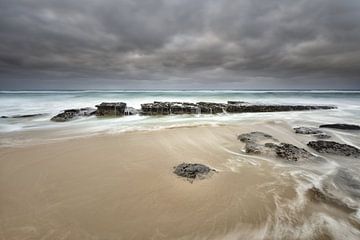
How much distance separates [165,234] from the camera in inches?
96.8

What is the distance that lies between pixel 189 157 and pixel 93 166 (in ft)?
7.50

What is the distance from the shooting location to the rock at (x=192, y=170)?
3932 millimetres

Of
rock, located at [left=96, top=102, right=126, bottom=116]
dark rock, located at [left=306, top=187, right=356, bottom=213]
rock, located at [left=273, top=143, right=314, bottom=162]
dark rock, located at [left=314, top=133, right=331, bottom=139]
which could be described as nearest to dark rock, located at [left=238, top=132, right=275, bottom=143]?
rock, located at [left=273, top=143, right=314, bottom=162]

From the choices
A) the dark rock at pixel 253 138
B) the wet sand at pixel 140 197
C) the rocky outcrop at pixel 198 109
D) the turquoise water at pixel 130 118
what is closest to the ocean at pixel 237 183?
the wet sand at pixel 140 197

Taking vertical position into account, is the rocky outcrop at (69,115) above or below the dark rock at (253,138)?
above

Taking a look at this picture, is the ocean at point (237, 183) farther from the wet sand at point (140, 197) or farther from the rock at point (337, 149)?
the rock at point (337, 149)

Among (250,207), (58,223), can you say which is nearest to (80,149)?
(58,223)

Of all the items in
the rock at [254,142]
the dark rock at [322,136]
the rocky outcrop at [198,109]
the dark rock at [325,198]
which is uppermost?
the rocky outcrop at [198,109]

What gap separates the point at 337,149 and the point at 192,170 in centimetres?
428

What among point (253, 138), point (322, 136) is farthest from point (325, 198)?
point (322, 136)

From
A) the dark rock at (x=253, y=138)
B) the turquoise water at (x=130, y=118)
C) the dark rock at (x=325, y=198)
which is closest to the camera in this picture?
the dark rock at (x=325, y=198)

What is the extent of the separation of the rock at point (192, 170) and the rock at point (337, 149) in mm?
3592

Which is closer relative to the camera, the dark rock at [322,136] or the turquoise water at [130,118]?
the dark rock at [322,136]

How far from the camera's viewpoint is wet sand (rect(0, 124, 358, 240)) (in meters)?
2.52
